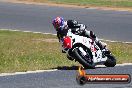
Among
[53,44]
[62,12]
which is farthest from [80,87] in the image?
[62,12]

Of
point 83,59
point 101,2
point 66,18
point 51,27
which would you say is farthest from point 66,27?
point 101,2

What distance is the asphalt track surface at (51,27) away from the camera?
11.7 metres

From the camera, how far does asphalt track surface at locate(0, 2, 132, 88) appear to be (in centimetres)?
1170

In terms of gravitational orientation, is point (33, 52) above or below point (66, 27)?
below

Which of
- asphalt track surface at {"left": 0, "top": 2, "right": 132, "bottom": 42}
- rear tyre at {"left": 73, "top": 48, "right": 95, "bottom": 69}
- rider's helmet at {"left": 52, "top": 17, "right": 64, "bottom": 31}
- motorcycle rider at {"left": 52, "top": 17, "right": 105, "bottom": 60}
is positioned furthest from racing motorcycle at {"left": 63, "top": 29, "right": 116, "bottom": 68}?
asphalt track surface at {"left": 0, "top": 2, "right": 132, "bottom": 42}

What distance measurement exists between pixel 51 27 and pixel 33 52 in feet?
29.0

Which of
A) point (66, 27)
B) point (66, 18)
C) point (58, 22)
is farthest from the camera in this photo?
point (66, 18)

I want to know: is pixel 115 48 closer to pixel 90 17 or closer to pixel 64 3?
pixel 90 17

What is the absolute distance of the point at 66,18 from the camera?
29.1 metres

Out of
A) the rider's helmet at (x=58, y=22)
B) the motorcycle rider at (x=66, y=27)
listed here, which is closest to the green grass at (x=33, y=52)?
the motorcycle rider at (x=66, y=27)

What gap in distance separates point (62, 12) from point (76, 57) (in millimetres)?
20909

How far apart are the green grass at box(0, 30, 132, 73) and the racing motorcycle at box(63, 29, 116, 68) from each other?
182 cm

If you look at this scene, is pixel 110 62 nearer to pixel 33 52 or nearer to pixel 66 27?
pixel 66 27

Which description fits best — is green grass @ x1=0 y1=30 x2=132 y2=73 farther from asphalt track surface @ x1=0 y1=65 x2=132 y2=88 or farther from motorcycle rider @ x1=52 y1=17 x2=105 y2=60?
motorcycle rider @ x1=52 y1=17 x2=105 y2=60
